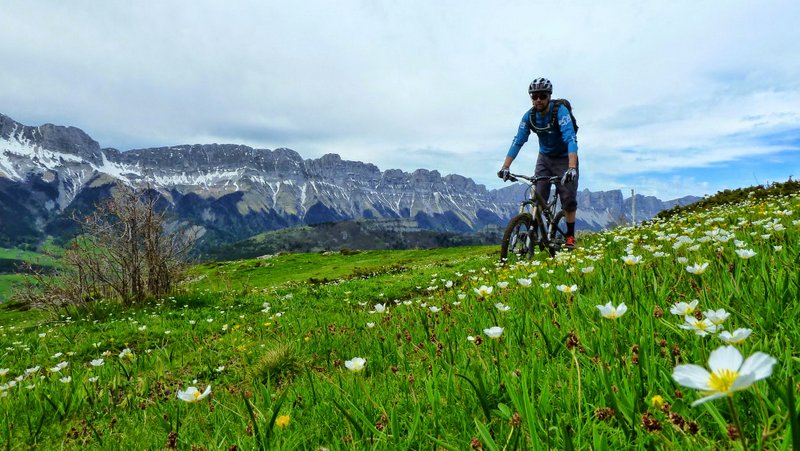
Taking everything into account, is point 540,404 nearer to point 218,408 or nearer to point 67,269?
point 218,408

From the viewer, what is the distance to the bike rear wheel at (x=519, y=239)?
9922 mm

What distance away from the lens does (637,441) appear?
1.68 metres

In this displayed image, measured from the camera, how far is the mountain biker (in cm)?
1000

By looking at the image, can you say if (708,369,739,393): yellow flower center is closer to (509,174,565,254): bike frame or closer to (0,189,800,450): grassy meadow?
(0,189,800,450): grassy meadow

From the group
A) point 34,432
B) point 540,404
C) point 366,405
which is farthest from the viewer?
point 34,432

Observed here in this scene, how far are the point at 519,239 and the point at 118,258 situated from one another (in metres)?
13.5

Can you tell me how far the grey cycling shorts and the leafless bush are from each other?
1262 centimetres

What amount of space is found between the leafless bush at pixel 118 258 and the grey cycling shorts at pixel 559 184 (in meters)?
12.6

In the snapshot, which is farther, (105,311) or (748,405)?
(105,311)

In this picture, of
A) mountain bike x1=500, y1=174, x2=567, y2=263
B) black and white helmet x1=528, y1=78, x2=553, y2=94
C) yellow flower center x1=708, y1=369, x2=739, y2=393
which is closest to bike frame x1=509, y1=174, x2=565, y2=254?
mountain bike x1=500, y1=174, x2=567, y2=263

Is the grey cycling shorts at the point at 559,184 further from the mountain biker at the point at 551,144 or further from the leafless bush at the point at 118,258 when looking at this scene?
the leafless bush at the point at 118,258

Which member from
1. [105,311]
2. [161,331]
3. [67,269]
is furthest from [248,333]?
[67,269]

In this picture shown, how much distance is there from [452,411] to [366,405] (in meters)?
0.52

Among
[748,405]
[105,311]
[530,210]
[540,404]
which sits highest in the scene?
[530,210]
